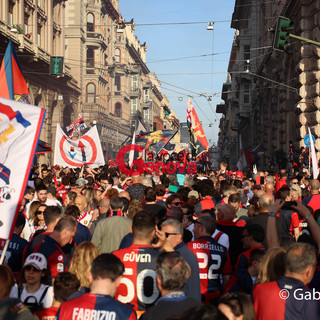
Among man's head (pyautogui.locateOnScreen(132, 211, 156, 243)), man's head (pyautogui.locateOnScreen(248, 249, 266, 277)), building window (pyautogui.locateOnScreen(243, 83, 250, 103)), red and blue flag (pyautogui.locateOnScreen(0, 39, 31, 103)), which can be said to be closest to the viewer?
man's head (pyautogui.locateOnScreen(132, 211, 156, 243))

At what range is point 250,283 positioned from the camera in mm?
5336

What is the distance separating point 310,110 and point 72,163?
12.2 m

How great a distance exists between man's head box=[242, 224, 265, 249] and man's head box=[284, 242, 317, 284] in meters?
1.76

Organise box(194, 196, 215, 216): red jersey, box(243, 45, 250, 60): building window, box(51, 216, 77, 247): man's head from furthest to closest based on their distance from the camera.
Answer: box(243, 45, 250, 60): building window < box(194, 196, 215, 216): red jersey < box(51, 216, 77, 247): man's head

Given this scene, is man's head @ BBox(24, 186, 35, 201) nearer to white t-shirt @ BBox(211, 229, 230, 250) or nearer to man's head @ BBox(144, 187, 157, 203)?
man's head @ BBox(144, 187, 157, 203)

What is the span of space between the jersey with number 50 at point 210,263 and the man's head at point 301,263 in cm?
166

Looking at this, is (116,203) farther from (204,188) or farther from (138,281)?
(138,281)

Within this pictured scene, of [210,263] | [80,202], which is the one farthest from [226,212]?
[80,202]

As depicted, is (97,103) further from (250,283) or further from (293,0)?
(250,283)

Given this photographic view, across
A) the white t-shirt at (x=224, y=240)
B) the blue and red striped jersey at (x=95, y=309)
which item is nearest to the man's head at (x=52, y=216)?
the white t-shirt at (x=224, y=240)

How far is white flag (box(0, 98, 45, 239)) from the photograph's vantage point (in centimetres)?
490

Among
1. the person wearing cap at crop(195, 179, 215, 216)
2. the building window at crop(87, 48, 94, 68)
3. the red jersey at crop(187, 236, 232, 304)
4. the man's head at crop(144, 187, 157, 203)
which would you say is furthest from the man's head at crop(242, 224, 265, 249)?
the building window at crop(87, 48, 94, 68)

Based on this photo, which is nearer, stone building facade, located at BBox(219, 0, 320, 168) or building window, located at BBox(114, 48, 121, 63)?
stone building facade, located at BBox(219, 0, 320, 168)

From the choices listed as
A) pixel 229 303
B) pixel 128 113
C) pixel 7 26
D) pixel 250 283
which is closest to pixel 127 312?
pixel 229 303
